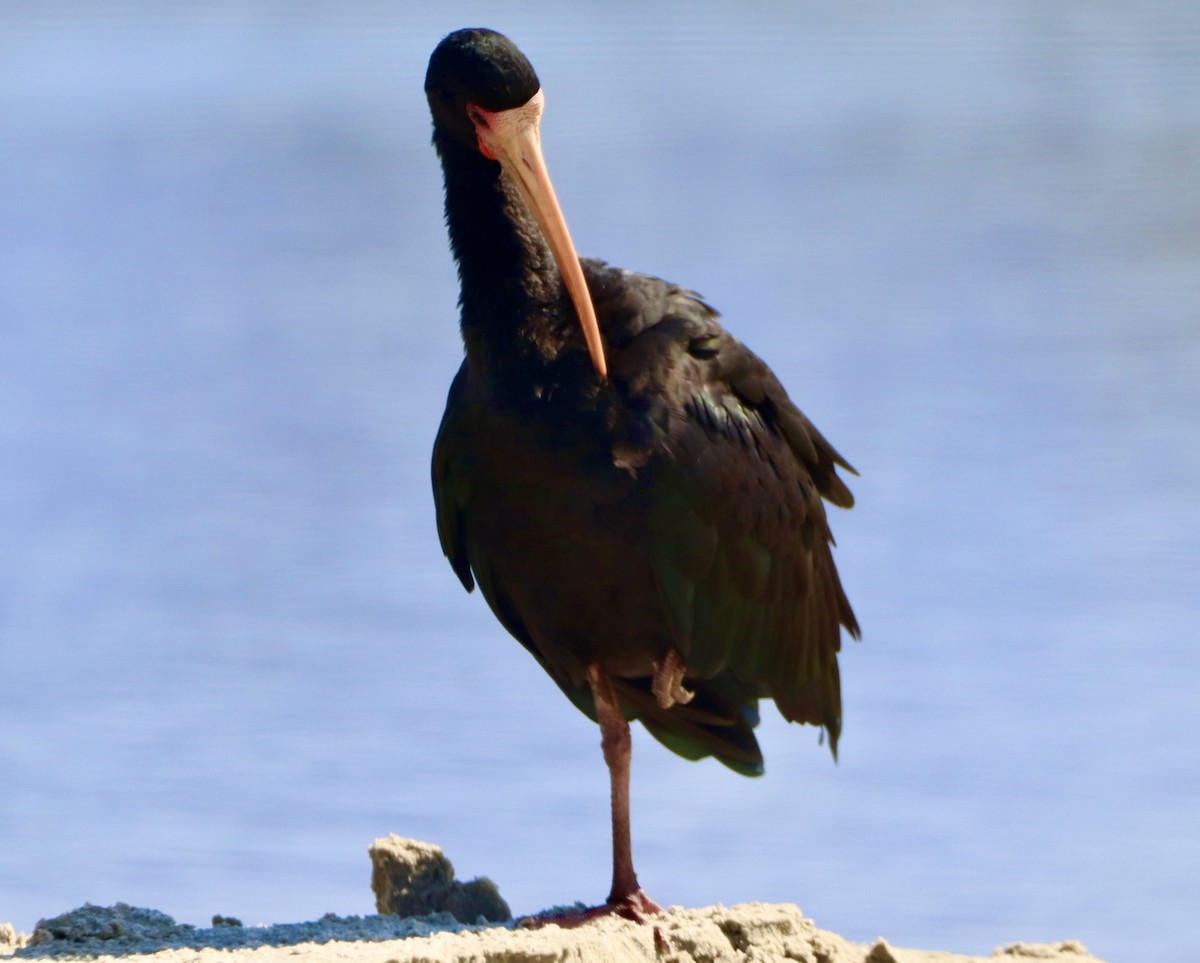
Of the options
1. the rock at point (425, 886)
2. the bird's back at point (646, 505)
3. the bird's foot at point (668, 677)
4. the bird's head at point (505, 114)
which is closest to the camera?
the bird's back at point (646, 505)

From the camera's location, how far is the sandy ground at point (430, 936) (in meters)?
5.10

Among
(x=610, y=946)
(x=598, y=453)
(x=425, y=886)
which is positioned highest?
(x=598, y=453)

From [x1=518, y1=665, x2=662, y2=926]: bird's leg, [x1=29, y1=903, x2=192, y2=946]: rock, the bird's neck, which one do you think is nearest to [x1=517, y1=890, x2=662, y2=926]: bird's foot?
[x1=518, y1=665, x2=662, y2=926]: bird's leg

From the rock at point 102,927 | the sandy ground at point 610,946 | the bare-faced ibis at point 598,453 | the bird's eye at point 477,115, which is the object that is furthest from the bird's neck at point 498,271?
the rock at point 102,927

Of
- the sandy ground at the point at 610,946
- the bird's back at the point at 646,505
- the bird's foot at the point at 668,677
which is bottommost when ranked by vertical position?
the sandy ground at the point at 610,946

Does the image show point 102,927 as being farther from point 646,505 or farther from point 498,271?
point 498,271

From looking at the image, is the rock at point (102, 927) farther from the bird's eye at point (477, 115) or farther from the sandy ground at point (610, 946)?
the bird's eye at point (477, 115)

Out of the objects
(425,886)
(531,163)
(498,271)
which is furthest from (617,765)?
(531,163)

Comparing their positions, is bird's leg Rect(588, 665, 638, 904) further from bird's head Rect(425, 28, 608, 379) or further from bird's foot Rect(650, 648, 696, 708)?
bird's head Rect(425, 28, 608, 379)

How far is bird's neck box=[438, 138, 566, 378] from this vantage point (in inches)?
236

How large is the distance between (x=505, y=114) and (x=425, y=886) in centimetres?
339

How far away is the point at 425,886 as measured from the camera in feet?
22.5

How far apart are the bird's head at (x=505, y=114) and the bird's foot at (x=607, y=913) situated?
2150 millimetres

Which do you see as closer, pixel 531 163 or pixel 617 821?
pixel 531 163
